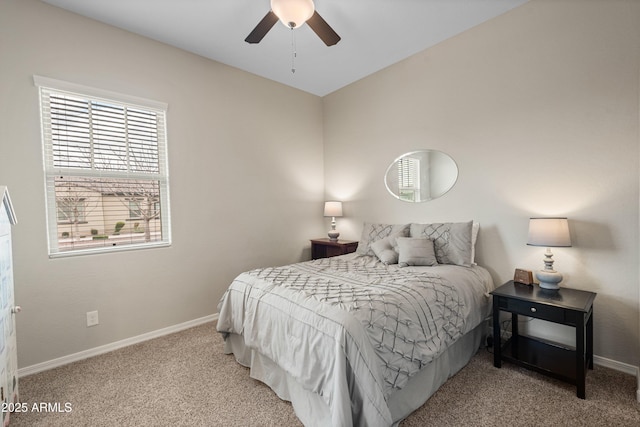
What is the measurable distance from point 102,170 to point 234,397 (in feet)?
7.39

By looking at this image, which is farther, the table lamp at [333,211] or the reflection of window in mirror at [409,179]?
the table lamp at [333,211]

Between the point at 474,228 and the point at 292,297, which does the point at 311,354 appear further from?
the point at 474,228

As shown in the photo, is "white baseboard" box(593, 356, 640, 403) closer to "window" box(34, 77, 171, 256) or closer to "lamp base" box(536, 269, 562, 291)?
"lamp base" box(536, 269, 562, 291)

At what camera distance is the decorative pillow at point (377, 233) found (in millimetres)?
3094

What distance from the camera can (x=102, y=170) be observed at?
268 centimetres

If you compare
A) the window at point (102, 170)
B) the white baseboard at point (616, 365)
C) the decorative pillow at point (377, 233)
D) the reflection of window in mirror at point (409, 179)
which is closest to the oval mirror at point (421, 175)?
the reflection of window in mirror at point (409, 179)

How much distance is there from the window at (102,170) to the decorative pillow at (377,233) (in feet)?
6.82

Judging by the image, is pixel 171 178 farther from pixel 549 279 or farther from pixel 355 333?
pixel 549 279

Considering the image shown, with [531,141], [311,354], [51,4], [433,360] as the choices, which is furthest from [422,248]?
[51,4]

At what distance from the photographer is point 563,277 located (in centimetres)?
240

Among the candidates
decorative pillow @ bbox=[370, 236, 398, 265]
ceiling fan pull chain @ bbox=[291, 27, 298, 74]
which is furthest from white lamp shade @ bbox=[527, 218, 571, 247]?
ceiling fan pull chain @ bbox=[291, 27, 298, 74]

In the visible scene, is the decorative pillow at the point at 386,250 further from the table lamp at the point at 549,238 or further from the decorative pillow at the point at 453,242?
the table lamp at the point at 549,238

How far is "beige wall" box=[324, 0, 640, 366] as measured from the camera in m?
2.15

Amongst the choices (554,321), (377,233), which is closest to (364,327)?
(554,321)
